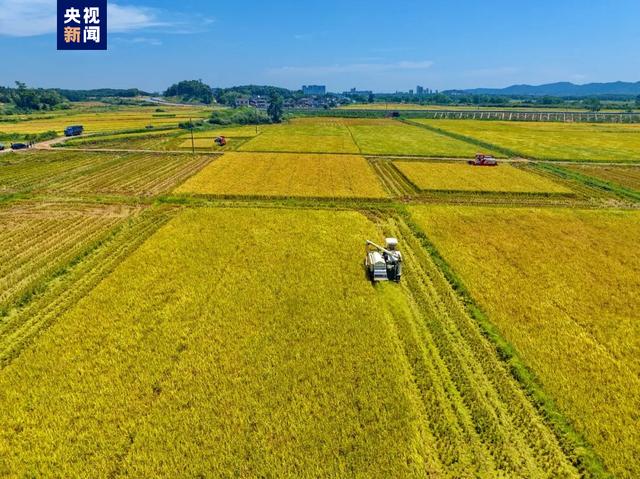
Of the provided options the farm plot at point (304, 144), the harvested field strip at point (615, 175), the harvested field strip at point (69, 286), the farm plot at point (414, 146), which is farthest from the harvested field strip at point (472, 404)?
the farm plot at point (304, 144)

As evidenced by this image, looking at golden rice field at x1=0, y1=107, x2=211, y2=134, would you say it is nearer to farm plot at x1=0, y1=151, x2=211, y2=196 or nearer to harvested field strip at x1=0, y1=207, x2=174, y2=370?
farm plot at x1=0, y1=151, x2=211, y2=196

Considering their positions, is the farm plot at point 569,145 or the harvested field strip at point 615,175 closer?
the harvested field strip at point 615,175

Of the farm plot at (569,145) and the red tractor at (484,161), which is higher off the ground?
the farm plot at (569,145)

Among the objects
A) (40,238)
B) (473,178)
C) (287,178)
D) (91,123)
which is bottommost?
(40,238)

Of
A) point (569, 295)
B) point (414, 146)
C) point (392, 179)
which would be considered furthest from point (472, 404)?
point (414, 146)

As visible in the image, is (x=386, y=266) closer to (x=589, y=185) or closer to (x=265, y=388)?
(x=265, y=388)

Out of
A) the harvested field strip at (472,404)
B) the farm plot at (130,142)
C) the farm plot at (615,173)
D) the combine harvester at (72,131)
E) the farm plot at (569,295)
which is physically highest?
the combine harvester at (72,131)

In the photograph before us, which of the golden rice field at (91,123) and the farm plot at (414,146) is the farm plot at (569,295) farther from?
the golden rice field at (91,123)

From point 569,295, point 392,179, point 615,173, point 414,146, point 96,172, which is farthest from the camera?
point 414,146

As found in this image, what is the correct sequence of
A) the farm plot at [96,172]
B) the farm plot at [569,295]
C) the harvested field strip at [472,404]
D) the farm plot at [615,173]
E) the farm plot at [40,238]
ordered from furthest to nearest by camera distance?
the farm plot at [615,173] < the farm plot at [96,172] < the farm plot at [40,238] < the farm plot at [569,295] < the harvested field strip at [472,404]
